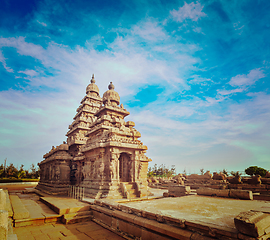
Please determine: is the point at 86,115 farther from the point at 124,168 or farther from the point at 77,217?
the point at 77,217

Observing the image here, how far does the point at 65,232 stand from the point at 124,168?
8051 millimetres

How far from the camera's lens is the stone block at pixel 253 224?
142 inches

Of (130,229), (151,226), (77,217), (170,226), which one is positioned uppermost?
(170,226)

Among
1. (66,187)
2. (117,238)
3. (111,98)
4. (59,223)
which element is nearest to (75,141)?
(66,187)

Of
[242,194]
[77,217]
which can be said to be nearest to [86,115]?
[77,217]

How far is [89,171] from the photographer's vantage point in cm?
1518

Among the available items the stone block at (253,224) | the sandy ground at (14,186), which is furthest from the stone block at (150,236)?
the sandy ground at (14,186)

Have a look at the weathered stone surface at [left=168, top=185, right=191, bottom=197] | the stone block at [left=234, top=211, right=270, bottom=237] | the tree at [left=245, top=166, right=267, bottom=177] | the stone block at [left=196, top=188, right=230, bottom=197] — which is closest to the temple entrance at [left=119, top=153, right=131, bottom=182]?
the weathered stone surface at [left=168, top=185, right=191, bottom=197]

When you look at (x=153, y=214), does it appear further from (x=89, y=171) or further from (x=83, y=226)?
(x=89, y=171)

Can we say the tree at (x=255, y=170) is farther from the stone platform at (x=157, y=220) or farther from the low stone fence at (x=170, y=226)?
the low stone fence at (x=170, y=226)

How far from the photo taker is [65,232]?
718 cm

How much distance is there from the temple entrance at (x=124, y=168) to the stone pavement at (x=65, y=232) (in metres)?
6.65

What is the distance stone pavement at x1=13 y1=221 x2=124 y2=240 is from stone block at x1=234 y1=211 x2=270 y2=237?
443 cm

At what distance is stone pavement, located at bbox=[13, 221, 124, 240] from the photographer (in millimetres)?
6590
